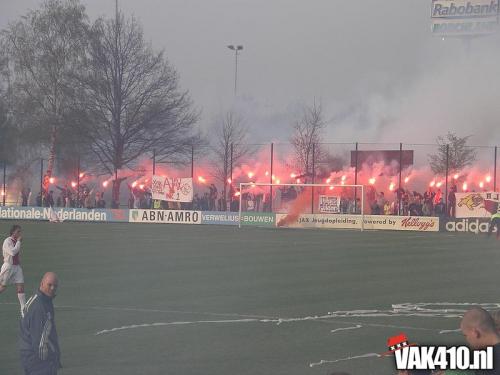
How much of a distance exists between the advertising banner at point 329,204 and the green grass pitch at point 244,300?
Result: 550 inches

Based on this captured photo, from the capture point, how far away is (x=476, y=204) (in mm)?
48031

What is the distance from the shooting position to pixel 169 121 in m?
70.1

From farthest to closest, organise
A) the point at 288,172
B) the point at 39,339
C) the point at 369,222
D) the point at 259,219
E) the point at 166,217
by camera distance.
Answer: the point at 288,172 < the point at 166,217 < the point at 259,219 < the point at 369,222 < the point at 39,339

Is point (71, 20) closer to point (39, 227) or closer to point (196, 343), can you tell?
point (39, 227)

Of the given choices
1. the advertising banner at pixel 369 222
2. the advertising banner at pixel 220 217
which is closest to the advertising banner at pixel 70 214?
the advertising banner at pixel 220 217

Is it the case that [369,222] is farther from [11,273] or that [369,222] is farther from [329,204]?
[11,273]

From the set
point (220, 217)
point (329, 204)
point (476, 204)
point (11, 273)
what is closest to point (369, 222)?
point (329, 204)

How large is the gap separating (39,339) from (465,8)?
80625 millimetres

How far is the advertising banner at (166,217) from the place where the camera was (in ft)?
180

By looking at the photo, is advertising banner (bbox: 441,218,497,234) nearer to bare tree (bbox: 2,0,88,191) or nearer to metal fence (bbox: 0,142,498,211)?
metal fence (bbox: 0,142,498,211)

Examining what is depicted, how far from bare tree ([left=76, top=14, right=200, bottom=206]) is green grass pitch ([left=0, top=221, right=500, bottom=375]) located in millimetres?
32324

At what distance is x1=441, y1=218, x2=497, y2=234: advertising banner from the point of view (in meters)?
47.3

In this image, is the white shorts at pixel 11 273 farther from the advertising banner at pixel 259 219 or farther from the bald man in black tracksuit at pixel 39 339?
the advertising banner at pixel 259 219

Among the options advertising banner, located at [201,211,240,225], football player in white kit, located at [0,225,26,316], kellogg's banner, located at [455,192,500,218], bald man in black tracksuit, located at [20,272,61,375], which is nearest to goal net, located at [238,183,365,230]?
advertising banner, located at [201,211,240,225]
